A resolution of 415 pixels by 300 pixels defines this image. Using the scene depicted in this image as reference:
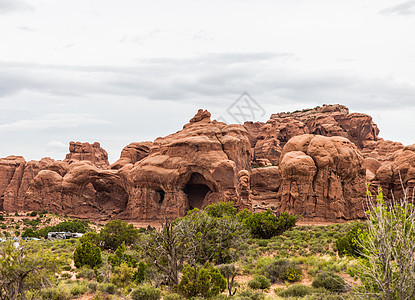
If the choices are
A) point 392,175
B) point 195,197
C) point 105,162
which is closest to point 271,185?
point 195,197

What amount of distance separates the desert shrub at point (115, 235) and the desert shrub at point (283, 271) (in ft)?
54.7

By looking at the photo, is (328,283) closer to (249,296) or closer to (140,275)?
(249,296)

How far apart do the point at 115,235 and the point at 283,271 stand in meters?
19.1

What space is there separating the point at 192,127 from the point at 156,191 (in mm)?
12089

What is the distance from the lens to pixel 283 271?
24.9 meters

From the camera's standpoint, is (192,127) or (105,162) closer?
(192,127)

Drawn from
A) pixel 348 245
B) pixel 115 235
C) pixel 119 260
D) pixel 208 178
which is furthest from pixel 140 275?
pixel 208 178

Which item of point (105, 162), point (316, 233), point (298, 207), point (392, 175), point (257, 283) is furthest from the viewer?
point (105, 162)

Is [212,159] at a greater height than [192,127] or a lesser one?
lesser

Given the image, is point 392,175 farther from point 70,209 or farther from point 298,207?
point 70,209

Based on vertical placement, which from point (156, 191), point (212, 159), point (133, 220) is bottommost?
point (133, 220)

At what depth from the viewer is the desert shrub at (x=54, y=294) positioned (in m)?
18.5

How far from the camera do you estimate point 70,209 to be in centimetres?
6912

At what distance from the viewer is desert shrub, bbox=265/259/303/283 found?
24.4 meters
